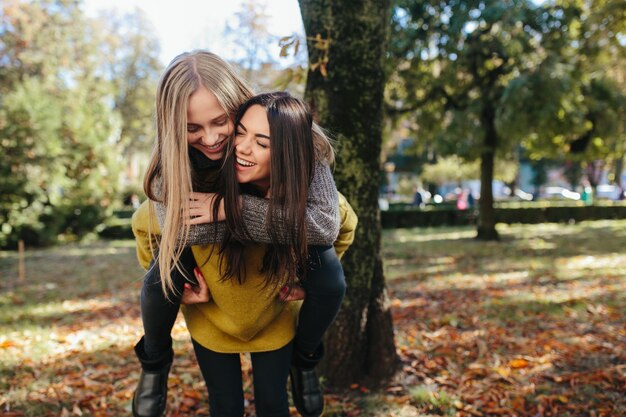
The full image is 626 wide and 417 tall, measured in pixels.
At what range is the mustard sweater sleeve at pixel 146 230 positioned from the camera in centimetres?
196

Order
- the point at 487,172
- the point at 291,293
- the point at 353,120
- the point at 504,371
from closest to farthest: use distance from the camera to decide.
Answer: the point at 291,293, the point at 353,120, the point at 504,371, the point at 487,172

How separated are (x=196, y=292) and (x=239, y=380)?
491 mm

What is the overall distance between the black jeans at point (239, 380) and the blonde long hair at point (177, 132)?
458 mm

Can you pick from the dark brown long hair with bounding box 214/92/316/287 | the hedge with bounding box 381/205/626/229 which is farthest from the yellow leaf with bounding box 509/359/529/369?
the hedge with bounding box 381/205/626/229

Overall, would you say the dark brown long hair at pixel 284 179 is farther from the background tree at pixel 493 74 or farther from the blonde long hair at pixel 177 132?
the background tree at pixel 493 74

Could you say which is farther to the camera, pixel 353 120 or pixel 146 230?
pixel 353 120

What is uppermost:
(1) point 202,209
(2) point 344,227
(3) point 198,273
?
(1) point 202,209

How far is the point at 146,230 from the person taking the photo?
6.57 ft

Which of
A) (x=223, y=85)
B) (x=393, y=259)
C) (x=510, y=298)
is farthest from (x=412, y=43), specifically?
(x=223, y=85)

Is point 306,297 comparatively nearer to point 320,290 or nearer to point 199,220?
point 320,290

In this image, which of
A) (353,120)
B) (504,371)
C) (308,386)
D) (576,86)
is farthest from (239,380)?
(576,86)

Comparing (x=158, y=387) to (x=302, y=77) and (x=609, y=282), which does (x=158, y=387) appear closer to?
(x=302, y=77)

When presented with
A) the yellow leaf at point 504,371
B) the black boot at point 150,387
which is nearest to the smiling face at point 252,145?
the black boot at point 150,387

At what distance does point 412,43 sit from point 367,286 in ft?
30.6
